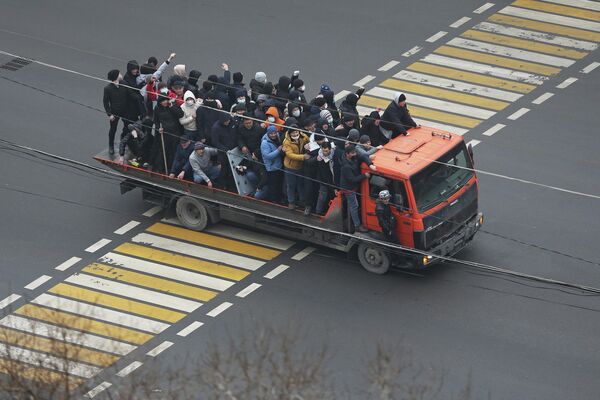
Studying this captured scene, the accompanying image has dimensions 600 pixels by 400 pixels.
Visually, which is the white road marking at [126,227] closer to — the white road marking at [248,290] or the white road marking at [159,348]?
the white road marking at [248,290]

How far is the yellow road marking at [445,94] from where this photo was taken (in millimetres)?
38719

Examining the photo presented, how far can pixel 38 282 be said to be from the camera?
32.8 m

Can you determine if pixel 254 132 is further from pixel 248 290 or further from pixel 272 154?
pixel 248 290

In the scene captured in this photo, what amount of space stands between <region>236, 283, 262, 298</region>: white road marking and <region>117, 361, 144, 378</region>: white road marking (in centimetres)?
304

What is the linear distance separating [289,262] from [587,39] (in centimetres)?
1185

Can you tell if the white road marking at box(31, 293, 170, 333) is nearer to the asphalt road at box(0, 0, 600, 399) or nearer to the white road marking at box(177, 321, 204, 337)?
the white road marking at box(177, 321, 204, 337)

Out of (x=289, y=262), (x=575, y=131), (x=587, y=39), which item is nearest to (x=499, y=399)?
(x=289, y=262)

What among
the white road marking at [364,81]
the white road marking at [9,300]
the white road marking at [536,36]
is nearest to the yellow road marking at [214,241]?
the white road marking at [9,300]

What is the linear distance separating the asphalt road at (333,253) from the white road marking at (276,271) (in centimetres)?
15

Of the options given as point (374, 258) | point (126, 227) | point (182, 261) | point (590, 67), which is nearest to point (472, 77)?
point (590, 67)

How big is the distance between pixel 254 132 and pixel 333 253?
2.74m

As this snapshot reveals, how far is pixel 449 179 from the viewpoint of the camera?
106 feet

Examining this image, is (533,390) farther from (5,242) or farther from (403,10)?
(403,10)

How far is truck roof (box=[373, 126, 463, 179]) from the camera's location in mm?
31500
